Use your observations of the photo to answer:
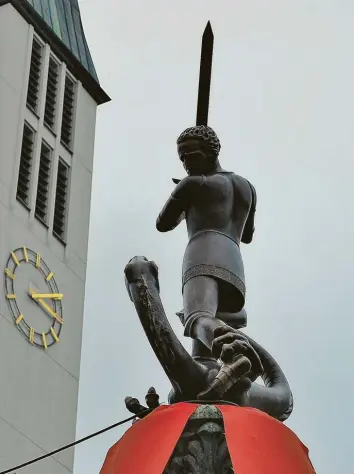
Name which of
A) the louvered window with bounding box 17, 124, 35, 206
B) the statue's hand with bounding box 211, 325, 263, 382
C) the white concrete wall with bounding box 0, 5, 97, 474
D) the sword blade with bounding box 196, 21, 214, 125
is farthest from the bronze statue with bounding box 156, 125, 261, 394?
the louvered window with bounding box 17, 124, 35, 206

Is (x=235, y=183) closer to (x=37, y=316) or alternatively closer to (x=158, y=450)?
(x=158, y=450)

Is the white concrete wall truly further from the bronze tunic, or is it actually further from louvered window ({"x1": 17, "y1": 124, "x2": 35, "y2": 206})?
the bronze tunic

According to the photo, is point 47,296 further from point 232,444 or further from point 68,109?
point 232,444

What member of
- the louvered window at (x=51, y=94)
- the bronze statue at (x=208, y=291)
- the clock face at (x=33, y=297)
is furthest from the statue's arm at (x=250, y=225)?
the louvered window at (x=51, y=94)

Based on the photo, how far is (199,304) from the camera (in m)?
5.59

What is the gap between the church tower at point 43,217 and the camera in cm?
4891

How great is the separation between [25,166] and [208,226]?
4824cm

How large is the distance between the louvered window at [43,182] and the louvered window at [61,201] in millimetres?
658

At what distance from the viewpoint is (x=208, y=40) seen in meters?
6.10

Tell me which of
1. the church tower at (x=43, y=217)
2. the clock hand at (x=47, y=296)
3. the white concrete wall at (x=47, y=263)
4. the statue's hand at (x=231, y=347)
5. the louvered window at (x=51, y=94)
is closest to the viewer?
the statue's hand at (x=231, y=347)

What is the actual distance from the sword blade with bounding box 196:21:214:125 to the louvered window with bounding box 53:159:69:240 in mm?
48033

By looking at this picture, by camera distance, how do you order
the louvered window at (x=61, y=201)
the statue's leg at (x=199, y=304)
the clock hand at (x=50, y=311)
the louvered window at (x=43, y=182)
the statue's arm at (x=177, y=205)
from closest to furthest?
the statue's leg at (x=199, y=304) → the statue's arm at (x=177, y=205) → the clock hand at (x=50, y=311) → the louvered window at (x=43, y=182) → the louvered window at (x=61, y=201)

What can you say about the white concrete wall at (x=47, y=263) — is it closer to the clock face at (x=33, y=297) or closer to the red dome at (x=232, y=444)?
the clock face at (x=33, y=297)

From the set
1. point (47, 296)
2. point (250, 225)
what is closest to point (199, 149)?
point (250, 225)
